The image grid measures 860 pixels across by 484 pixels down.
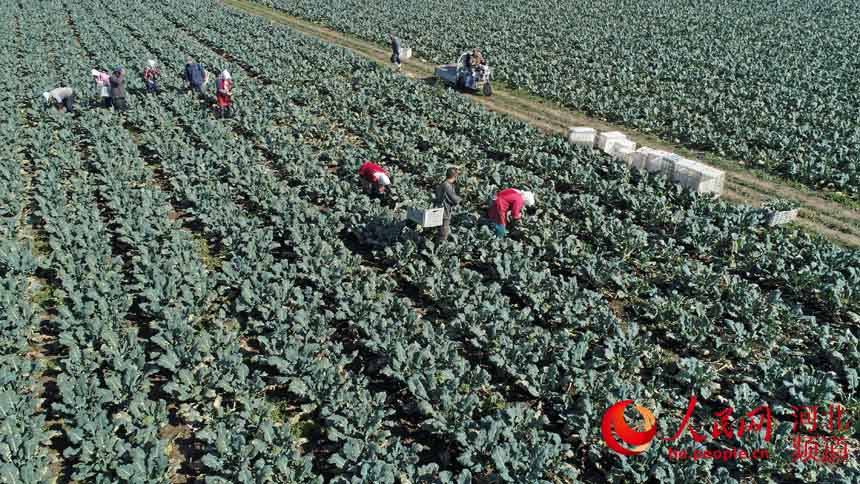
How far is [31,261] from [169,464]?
6.10m

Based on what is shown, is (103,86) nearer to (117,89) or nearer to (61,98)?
(117,89)

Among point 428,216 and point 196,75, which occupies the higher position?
point 196,75

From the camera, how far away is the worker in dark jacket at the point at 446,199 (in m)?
11.9

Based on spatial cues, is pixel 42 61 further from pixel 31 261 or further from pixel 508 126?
pixel 508 126

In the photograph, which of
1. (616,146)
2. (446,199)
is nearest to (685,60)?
(616,146)

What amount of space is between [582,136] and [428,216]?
8.76 metres

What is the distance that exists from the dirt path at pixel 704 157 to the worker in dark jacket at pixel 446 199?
9.09 metres

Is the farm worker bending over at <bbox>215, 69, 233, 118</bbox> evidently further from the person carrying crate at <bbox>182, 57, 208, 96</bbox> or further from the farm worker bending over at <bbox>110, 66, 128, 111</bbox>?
the farm worker bending over at <bbox>110, 66, 128, 111</bbox>

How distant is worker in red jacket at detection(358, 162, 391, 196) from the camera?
572 inches

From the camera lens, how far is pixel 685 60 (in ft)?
104

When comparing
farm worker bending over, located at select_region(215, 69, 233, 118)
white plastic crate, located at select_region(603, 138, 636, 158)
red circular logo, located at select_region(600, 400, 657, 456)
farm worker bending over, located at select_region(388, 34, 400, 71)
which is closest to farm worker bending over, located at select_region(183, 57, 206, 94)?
farm worker bending over, located at select_region(215, 69, 233, 118)

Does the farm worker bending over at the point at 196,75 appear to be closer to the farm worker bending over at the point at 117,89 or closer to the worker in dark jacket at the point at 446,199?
the farm worker bending over at the point at 117,89

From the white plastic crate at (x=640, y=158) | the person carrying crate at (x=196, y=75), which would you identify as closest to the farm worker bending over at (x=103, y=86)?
the person carrying crate at (x=196, y=75)

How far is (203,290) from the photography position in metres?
10.3
